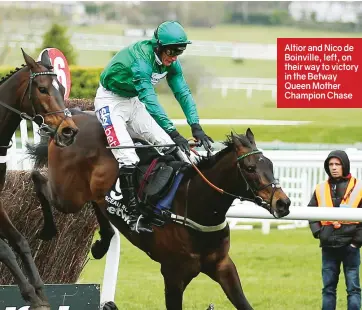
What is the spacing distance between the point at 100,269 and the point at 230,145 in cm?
556

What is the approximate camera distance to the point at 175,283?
6820 mm

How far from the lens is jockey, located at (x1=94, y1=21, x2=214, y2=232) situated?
690cm

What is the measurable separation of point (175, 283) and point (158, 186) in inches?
25.0

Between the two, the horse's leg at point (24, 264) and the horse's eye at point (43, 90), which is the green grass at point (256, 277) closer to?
the horse's leg at point (24, 264)

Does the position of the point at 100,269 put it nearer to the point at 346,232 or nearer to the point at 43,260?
the point at 43,260

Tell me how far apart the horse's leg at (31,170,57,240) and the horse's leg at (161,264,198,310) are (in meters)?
1.19

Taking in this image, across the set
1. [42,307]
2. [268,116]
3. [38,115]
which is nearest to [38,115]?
[38,115]

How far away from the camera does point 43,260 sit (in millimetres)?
8023

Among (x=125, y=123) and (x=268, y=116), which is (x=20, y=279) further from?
(x=268, y=116)

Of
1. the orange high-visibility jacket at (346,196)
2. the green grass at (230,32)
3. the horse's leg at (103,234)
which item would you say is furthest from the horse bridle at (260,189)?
the green grass at (230,32)

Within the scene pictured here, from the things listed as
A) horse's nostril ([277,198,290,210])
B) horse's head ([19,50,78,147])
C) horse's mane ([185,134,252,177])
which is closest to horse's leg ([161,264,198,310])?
horse's mane ([185,134,252,177])

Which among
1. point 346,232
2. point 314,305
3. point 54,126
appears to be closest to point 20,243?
point 54,126

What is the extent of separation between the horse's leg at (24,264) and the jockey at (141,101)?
725mm

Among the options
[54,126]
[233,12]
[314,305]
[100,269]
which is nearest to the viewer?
[54,126]
